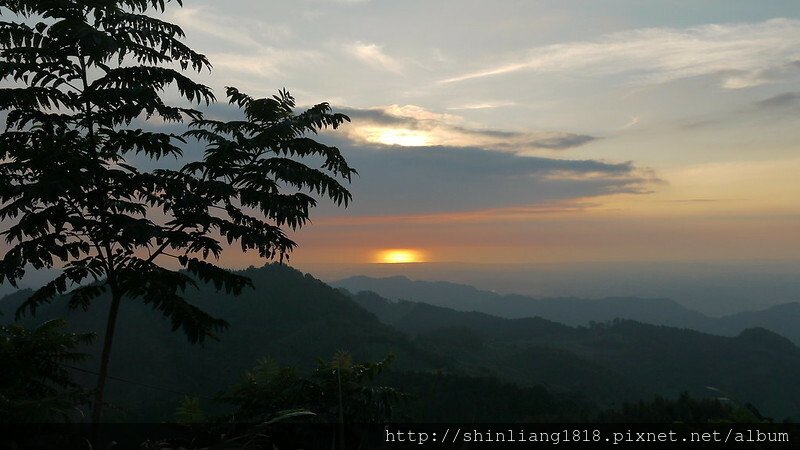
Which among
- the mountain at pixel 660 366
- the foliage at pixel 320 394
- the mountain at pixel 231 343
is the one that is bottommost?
the mountain at pixel 660 366

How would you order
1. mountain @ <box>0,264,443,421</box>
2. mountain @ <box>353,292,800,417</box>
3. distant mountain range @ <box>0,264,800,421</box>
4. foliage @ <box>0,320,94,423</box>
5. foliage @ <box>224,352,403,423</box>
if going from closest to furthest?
foliage @ <box>224,352,403,423</box>, foliage @ <box>0,320,94,423</box>, distant mountain range @ <box>0,264,800,421</box>, mountain @ <box>0,264,443,421</box>, mountain @ <box>353,292,800,417</box>

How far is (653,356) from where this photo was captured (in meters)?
190

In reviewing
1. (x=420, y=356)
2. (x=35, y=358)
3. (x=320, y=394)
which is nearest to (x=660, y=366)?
(x=420, y=356)

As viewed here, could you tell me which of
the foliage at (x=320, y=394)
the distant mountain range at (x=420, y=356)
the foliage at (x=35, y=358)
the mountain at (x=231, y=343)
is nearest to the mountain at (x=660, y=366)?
the distant mountain range at (x=420, y=356)

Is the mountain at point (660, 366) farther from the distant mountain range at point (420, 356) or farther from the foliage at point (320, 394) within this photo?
the foliage at point (320, 394)

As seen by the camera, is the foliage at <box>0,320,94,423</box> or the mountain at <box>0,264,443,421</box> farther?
the mountain at <box>0,264,443,421</box>

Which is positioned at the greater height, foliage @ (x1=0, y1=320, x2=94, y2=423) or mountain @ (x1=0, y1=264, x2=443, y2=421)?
Answer: foliage @ (x1=0, y1=320, x2=94, y2=423)

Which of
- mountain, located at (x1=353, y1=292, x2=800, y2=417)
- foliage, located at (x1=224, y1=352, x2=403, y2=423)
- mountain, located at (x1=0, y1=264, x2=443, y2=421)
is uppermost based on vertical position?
foliage, located at (x1=224, y1=352, x2=403, y2=423)

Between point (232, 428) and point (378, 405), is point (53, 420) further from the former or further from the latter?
point (378, 405)

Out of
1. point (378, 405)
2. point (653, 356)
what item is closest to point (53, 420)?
point (378, 405)

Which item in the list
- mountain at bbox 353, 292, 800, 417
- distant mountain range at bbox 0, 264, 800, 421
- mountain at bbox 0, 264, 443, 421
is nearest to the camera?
distant mountain range at bbox 0, 264, 800, 421

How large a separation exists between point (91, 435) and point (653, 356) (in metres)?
208

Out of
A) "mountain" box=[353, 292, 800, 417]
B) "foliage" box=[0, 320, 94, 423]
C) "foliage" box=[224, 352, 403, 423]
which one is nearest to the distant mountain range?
"mountain" box=[353, 292, 800, 417]

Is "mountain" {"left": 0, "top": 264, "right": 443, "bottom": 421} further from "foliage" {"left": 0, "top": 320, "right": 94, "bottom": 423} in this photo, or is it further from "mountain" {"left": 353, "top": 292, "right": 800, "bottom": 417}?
"foliage" {"left": 0, "top": 320, "right": 94, "bottom": 423}
